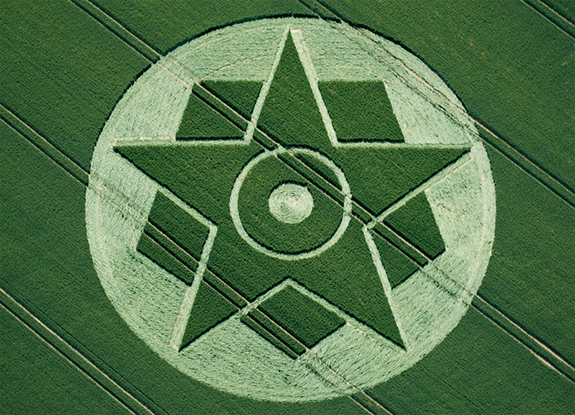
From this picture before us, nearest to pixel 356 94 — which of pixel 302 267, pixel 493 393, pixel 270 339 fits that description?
pixel 302 267

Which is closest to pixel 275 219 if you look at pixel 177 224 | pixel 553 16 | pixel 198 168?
pixel 198 168

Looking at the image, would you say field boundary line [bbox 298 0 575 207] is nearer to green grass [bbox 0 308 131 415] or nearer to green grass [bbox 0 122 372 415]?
green grass [bbox 0 122 372 415]

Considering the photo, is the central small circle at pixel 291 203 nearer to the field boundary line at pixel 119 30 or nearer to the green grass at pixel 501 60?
the green grass at pixel 501 60

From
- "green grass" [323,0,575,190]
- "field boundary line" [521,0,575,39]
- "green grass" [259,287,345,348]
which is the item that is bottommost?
"green grass" [259,287,345,348]

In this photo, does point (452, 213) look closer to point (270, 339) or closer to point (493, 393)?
point (493, 393)

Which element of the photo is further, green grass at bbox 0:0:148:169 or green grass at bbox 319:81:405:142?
green grass at bbox 0:0:148:169

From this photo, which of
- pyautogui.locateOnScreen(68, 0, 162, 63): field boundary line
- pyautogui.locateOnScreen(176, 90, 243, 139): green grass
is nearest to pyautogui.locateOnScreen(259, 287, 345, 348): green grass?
pyautogui.locateOnScreen(176, 90, 243, 139): green grass

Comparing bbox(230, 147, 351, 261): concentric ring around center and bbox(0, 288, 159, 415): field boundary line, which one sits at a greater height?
bbox(230, 147, 351, 261): concentric ring around center
